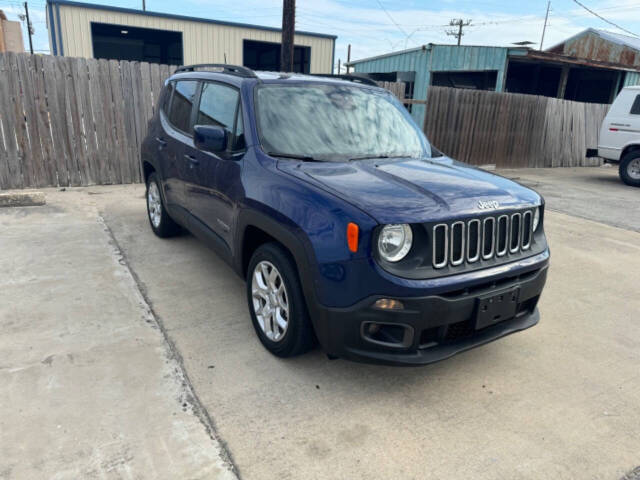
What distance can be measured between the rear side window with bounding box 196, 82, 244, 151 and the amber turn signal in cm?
136

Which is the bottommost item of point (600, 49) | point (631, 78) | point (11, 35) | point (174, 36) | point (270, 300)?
point (270, 300)

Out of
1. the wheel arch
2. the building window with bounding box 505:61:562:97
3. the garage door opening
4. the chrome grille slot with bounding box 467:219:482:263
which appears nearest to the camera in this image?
the chrome grille slot with bounding box 467:219:482:263

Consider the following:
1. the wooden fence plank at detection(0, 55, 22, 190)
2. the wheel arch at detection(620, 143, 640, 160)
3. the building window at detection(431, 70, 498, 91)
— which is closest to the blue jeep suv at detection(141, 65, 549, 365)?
the wooden fence plank at detection(0, 55, 22, 190)

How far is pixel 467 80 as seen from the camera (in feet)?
76.7

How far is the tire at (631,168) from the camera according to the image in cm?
1090

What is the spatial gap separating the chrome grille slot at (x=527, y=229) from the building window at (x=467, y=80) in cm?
2041

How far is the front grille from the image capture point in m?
2.53

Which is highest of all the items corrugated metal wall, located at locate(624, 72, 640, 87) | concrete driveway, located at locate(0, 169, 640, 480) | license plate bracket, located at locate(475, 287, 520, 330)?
corrugated metal wall, located at locate(624, 72, 640, 87)

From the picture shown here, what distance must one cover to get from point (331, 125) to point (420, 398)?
6.63 ft

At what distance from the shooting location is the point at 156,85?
27.4 feet

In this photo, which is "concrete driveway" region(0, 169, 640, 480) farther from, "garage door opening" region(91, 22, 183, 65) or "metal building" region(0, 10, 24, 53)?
"metal building" region(0, 10, 24, 53)

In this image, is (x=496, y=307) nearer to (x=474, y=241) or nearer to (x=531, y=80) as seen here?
(x=474, y=241)

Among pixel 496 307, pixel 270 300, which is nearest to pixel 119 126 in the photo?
pixel 270 300

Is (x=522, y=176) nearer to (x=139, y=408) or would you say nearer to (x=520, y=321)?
(x=520, y=321)
